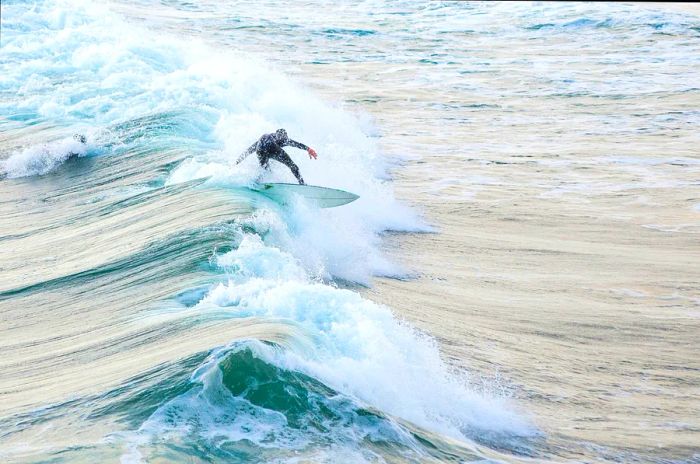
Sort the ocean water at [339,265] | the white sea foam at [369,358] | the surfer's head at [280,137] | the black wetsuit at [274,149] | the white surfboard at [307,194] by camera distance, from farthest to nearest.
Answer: the surfer's head at [280,137], the black wetsuit at [274,149], the white surfboard at [307,194], the white sea foam at [369,358], the ocean water at [339,265]

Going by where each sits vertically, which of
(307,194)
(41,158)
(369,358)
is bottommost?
(369,358)

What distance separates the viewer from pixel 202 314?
8.74 meters

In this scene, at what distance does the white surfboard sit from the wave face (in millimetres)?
215

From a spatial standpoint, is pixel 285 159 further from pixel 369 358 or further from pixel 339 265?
pixel 369 358

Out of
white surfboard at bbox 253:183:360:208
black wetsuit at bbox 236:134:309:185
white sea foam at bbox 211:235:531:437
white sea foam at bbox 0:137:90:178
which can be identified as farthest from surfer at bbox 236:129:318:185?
white sea foam at bbox 0:137:90:178

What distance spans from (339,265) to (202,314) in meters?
3.64

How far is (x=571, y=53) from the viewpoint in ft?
105

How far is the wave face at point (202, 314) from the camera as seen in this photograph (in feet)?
22.0

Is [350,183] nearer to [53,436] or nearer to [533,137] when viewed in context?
[533,137]

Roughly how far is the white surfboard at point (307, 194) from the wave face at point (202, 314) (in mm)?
215

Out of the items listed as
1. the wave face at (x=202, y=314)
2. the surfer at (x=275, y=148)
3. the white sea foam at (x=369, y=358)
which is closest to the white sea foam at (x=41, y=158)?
the wave face at (x=202, y=314)

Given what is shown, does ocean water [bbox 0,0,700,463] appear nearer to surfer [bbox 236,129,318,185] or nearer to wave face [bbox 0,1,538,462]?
wave face [bbox 0,1,538,462]

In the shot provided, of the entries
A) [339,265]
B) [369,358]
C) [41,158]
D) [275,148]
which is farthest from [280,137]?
[41,158]

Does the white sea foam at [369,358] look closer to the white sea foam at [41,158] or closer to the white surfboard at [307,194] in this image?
the white surfboard at [307,194]
